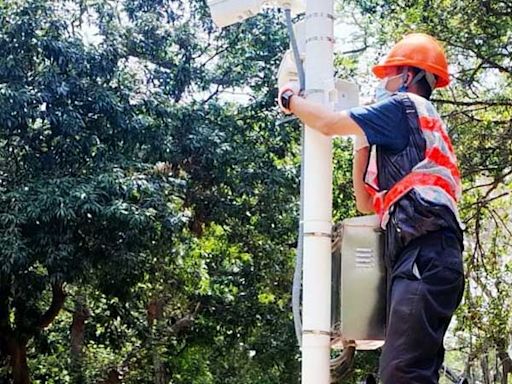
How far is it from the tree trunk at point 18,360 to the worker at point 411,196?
21.2 feet

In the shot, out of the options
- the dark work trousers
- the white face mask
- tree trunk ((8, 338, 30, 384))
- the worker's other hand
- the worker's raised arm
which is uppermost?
the white face mask

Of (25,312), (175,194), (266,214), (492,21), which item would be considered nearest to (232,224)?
(266,214)

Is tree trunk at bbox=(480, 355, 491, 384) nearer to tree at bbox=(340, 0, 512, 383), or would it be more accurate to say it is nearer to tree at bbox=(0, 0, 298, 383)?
tree at bbox=(0, 0, 298, 383)

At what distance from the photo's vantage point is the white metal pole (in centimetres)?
177

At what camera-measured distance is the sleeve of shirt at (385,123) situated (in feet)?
5.92

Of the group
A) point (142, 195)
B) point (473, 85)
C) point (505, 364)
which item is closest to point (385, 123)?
point (473, 85)

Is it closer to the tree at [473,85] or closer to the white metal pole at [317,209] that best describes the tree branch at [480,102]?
the tree at [473,85]

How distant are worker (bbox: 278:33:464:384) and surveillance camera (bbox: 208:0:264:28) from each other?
0.21 m

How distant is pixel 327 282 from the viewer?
179cm

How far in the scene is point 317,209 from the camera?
1.83m

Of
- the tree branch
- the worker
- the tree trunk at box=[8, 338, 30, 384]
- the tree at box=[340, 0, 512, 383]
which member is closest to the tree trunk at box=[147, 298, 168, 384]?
the tree trunk at box=[8, 338, 30, 384]

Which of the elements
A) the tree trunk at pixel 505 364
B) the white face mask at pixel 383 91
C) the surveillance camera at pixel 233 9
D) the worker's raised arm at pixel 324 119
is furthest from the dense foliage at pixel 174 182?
the worker's raised arm at pixel 324 119

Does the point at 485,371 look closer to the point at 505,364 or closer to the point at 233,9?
the point at 505,364

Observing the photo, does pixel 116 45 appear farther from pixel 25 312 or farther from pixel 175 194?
pixel 25 312
